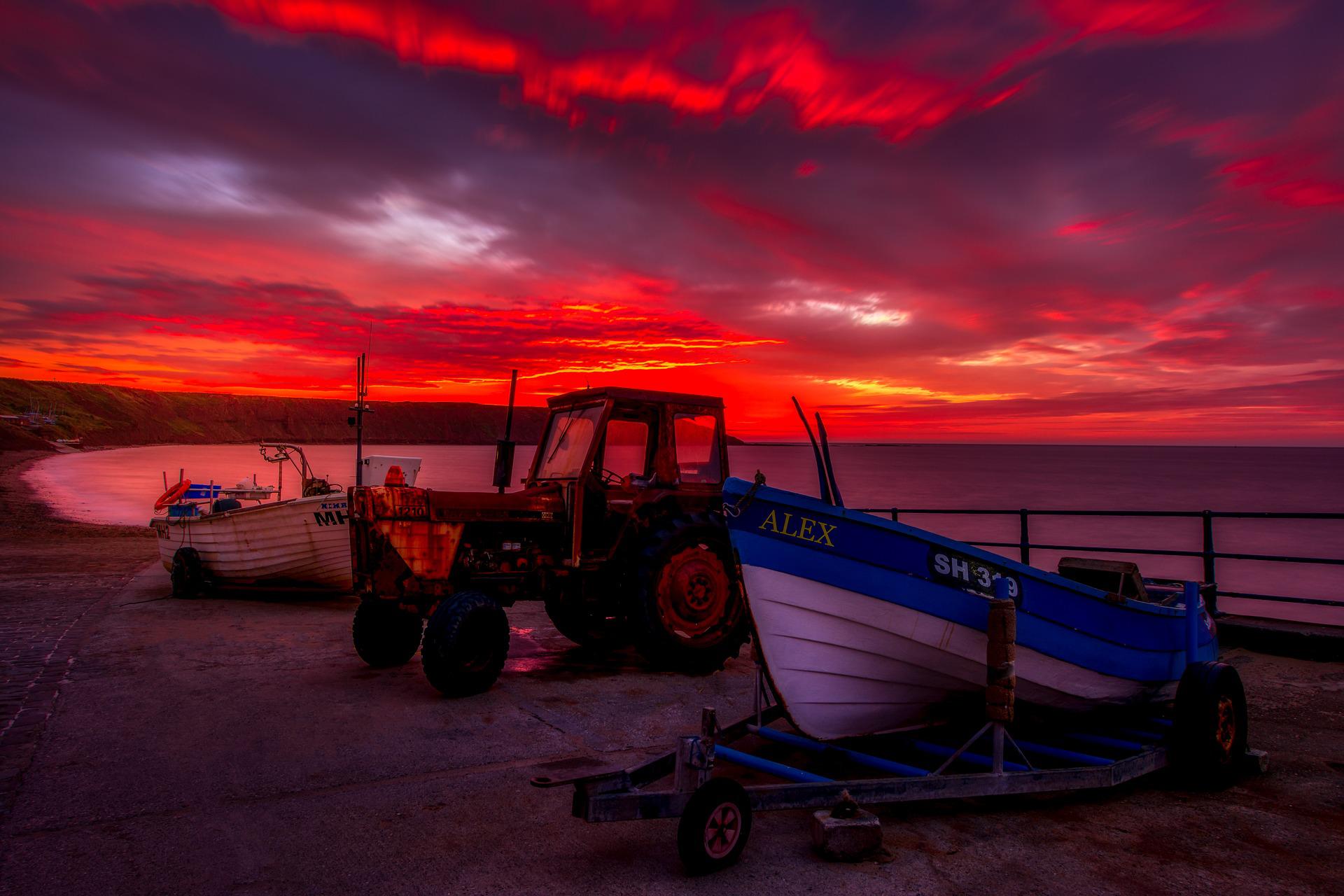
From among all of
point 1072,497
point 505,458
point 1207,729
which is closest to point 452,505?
point 505,458

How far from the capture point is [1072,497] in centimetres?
6456

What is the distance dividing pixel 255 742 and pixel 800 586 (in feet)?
12.3

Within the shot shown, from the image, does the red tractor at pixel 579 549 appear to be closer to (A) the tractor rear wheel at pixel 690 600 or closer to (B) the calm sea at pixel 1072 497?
(A) the tractor rear wheel at pixel 690 600

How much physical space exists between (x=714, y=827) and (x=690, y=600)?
3.55 meters

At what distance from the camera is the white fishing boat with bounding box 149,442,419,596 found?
10.3 m

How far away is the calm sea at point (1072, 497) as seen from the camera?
29.8 metres

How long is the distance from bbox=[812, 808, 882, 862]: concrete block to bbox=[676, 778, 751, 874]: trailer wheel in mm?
343

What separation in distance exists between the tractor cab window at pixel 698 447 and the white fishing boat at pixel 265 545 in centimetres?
417

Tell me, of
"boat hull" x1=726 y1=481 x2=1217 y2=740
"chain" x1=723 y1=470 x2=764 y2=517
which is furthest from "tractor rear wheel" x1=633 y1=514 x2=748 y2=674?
"chain" x1=723 y1=470 x2=764 y2=517

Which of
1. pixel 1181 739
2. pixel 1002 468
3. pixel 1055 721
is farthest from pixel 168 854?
pixel 1002 468

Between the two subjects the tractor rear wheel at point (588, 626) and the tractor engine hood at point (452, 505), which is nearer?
the tractor engine hood at point (452, 505)

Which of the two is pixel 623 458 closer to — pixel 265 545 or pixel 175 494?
pixel 265 545

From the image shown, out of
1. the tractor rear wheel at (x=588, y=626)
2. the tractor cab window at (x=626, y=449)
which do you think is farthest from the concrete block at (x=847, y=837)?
the tractor cab window at (x=626, y=449)

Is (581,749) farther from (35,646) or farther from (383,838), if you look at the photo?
(35,646)
